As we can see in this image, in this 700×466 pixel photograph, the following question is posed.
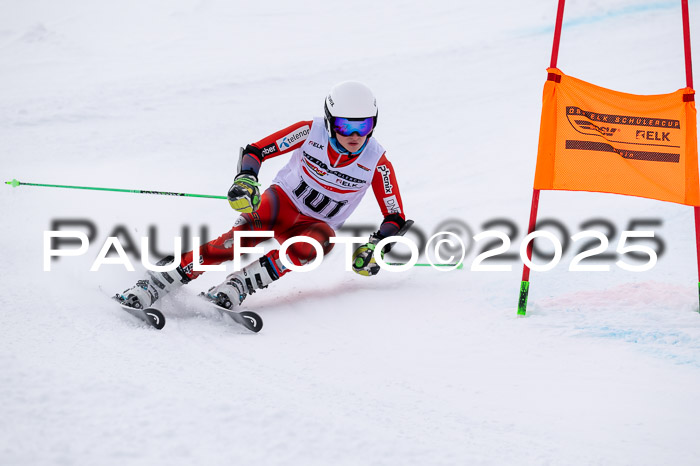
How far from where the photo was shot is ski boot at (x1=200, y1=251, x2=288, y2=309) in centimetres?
382

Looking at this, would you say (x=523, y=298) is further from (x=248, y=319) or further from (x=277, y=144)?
(x=277, y=144)

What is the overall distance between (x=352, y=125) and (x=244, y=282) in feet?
3.76

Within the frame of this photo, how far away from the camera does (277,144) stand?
4227mm

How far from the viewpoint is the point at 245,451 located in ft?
7.12

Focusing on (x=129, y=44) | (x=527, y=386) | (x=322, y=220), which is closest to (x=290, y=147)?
(x=322, y=220)

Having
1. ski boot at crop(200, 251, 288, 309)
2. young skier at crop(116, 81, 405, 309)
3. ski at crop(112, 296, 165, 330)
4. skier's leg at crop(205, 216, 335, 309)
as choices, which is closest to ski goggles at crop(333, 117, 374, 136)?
young skier at crop(116, 81, 405, 309)

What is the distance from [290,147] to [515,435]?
245 cm

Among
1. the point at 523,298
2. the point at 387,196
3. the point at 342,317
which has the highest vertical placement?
the point at 387,196

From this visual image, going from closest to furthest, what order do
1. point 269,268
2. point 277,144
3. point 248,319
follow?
point 248,319, point 269,268, point 277,144

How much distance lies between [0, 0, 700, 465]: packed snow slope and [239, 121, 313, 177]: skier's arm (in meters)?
0.94

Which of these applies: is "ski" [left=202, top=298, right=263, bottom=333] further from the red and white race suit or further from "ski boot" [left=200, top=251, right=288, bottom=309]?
the red and white race suit

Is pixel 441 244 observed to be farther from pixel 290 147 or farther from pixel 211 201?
pixel 211 201

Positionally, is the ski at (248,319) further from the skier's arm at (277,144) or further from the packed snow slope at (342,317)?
the skier's arm at (277,144)

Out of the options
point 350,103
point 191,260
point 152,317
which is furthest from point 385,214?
point 152,317
